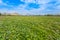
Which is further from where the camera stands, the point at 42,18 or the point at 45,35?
the point at 42,18

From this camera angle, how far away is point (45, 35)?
3221 mm

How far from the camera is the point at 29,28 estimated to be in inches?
128

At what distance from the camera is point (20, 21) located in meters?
3.46

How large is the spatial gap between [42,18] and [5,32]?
1285 mm

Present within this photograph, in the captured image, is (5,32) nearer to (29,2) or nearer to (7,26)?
(7,26)

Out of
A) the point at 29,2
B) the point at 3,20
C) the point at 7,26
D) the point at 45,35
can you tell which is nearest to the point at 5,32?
the point at 7,26

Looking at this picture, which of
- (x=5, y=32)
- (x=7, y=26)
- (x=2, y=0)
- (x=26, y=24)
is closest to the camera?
(x=5, y=32)

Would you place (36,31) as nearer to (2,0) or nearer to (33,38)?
(33,38)

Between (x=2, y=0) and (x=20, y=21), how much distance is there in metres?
0.76

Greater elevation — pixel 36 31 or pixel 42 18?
pixel 42 18

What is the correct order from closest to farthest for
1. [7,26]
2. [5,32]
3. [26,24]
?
[5,32] → [7,26] → [26,24]

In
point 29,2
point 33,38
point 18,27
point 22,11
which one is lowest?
point 33,38

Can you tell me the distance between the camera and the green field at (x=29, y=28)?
2926 mm

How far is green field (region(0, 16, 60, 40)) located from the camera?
2926 millimetres
